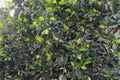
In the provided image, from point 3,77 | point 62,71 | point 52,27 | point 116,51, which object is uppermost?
point 52,27

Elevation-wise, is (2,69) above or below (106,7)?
below

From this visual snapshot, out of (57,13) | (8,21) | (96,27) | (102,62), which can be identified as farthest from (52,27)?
(8,21)

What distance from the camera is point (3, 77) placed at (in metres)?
3.76

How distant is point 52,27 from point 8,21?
1.23m

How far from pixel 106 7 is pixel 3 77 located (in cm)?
179

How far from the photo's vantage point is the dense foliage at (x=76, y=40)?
2.61 meters

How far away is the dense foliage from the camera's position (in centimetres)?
261

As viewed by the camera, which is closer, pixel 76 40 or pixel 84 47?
pixel 84 47

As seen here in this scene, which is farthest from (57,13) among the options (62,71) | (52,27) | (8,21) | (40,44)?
(8,21)

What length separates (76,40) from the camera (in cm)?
272

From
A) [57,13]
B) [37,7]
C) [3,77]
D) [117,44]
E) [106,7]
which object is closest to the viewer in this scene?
[117,44]

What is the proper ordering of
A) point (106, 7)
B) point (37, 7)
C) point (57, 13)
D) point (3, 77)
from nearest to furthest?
point (106, 7) < point (57, 13) < point (37, 7) < point (3, 77)

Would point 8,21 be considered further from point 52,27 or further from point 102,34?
point 102,34

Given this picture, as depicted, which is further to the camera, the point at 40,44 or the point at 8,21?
the point at 8,21
